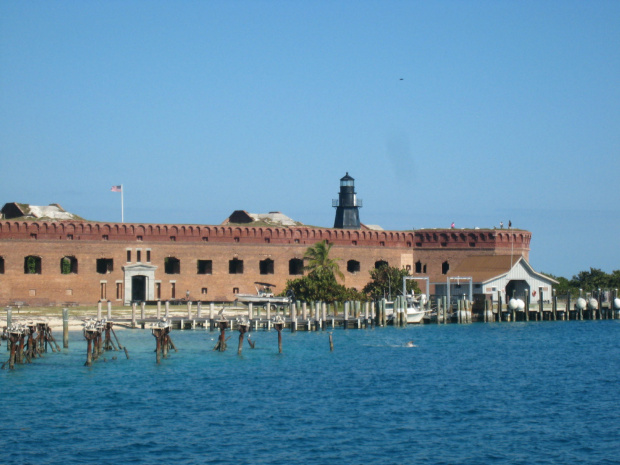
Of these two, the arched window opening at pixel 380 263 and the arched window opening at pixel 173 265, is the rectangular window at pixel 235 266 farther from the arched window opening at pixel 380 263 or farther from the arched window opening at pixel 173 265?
the arched window opening at pixel 380 263

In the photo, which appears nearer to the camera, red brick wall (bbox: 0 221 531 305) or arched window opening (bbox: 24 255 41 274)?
red brick wall (bbox: 0 221 531 305)

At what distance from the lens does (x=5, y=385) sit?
34750mm

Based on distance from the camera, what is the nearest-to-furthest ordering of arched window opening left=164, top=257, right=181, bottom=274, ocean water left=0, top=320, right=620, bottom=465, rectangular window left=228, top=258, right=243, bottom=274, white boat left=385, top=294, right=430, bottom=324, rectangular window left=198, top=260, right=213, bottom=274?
ocean water left=0, top=320, right=620, bottom=465
white boat left=385, top=294, right=430, bottom=324
rectangular window left=198, top=260, right=213, bottom=274
arched window opening left=164, top=257, right=181, bottom=274
rectangular window left=228, top=258, right=243, bottom=274

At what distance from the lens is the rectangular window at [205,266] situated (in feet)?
233

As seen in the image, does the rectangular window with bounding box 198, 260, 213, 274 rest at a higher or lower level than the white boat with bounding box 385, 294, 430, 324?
higher

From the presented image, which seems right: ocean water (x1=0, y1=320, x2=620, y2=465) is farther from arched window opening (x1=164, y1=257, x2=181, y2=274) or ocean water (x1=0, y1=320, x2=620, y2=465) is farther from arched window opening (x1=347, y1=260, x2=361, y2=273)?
arched window opening (x1=347, y1=260, x2=361, y2=273)

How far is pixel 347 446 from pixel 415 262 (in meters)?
52.4

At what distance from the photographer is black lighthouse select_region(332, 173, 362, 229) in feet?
281

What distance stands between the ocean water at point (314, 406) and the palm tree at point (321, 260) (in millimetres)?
20599

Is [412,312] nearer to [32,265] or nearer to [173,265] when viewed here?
[173,265]

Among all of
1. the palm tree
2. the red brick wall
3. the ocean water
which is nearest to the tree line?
the red brick wall

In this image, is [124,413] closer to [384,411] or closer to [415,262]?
[384,411]

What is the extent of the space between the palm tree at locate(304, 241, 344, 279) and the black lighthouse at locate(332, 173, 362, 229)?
1311cm

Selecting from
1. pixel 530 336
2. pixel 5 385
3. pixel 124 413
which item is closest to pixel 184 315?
pixel 530 336
